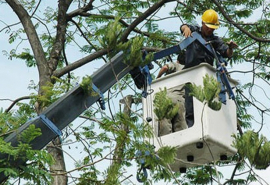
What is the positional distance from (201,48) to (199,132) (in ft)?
3.23

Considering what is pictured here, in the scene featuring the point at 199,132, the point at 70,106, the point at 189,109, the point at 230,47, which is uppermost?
the point at 230,47

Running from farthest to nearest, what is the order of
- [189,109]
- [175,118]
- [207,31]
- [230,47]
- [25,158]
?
[207,31]
[230,47]
[175,118]
[189,109]
[25,158]

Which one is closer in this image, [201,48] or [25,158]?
[25,158]

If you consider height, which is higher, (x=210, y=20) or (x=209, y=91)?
(x=210, y=20)

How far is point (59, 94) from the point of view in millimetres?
8422

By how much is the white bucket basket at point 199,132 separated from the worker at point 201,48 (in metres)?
0.12

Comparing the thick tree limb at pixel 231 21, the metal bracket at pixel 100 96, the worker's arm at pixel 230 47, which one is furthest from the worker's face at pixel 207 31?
the thick tree limb at pixel 231 21

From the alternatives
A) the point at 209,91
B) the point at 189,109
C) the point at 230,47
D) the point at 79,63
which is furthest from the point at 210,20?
the point at 79,63

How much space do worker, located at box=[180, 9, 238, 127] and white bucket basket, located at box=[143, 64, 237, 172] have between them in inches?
4.7

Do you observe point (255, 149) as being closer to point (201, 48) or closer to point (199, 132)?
point (199, 132)

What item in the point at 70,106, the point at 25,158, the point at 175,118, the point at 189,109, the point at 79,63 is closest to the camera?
the point at 25,158

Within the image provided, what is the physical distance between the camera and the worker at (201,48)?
8406mm

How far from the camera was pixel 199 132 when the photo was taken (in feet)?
26.2

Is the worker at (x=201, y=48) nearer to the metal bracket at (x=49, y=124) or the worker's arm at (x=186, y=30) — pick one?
the worker's arm at (x=186, y=30)
